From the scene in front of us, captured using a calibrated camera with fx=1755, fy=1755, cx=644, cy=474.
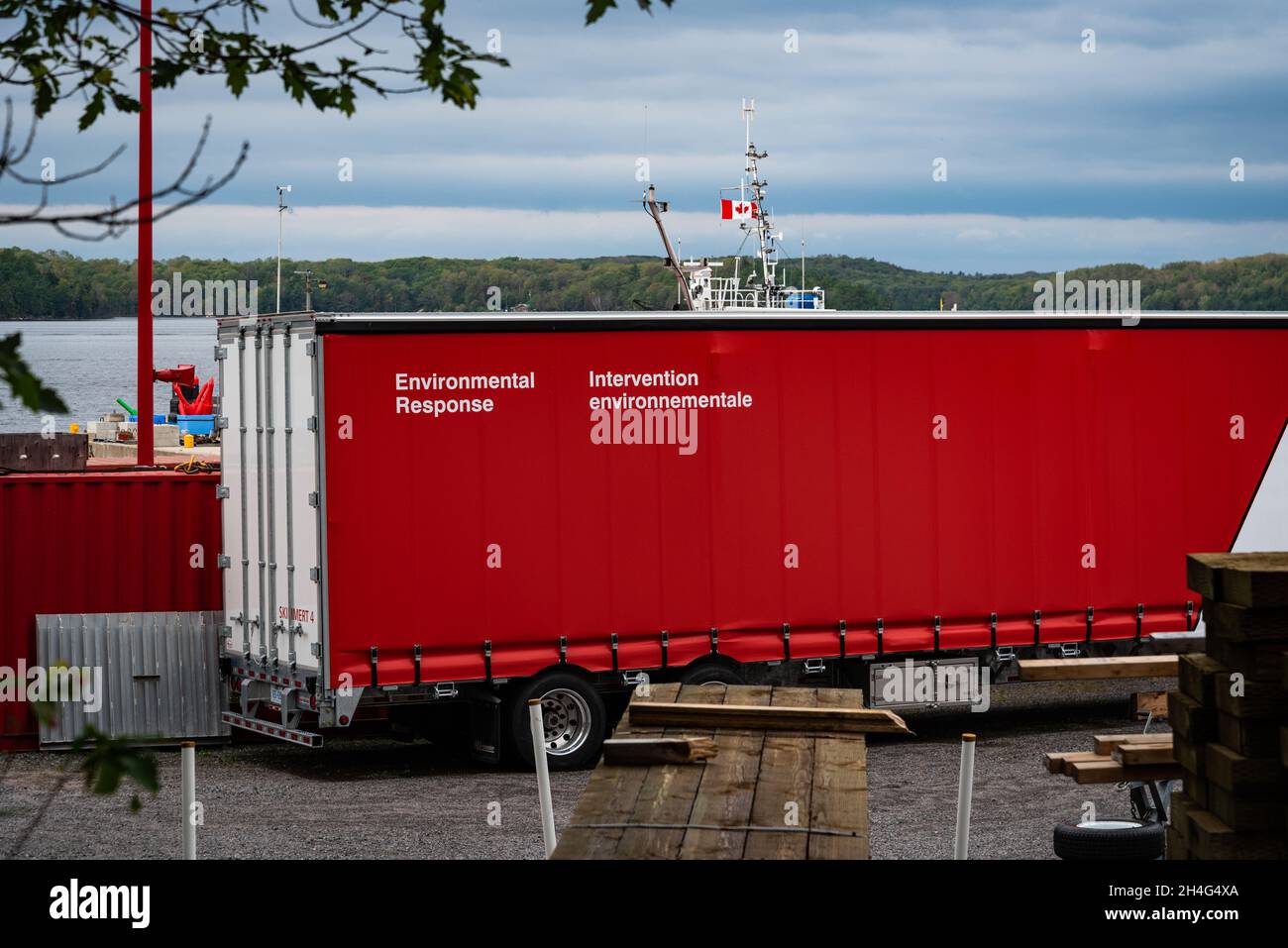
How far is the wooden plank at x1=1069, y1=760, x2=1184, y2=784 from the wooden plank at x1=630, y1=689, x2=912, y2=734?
5.19 ft

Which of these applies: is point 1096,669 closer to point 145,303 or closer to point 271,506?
point 271,506

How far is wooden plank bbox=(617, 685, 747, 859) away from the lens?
18.1 ft

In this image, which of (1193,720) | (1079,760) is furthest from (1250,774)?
(1079,760)

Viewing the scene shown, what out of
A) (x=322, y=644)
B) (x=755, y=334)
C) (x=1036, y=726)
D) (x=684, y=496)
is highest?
(x=755, y=334)

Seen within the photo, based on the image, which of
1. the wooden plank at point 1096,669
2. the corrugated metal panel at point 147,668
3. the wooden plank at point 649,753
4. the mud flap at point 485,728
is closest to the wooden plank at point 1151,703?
the wooden plank at point 1096,669

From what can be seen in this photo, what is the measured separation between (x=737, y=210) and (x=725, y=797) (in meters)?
27.3

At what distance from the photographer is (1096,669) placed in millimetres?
8906

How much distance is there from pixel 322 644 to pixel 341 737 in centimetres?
331

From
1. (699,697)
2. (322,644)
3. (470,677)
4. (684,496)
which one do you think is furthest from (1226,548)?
(699,697)

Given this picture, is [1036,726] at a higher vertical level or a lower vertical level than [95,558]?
lower
